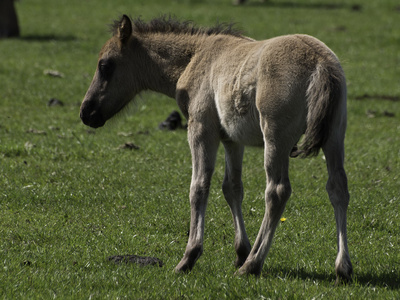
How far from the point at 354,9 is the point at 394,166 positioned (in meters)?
19.3

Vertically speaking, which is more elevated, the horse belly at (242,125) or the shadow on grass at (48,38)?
the horse belly at (242,125)

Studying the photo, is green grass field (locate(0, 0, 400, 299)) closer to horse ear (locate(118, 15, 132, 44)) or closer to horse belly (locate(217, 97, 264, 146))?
horse ear (locate(118, 15, 132, 44))

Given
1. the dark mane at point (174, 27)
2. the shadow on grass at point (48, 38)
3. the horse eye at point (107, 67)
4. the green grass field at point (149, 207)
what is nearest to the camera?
the green grass field at point (149, 207)

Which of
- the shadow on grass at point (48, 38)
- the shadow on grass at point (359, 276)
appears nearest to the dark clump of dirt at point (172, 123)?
the shadow on grass at point (359, 276)

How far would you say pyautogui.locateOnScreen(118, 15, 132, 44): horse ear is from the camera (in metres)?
7.28

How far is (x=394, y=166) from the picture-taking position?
1066 cm

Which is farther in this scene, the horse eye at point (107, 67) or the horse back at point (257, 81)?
the horse eye at point (107, 67)

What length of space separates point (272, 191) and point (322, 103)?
895 mm

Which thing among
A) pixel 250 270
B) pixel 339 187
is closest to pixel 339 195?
pixel 339 187

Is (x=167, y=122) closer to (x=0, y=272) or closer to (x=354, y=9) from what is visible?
(x=0, y=272)

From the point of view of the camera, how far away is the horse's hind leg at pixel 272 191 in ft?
19.2

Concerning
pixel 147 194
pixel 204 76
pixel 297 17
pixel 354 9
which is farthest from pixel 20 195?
pixel 354 9

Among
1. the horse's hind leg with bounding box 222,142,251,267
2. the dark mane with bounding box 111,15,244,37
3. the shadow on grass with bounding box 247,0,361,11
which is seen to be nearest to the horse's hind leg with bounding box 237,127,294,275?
the horse's hind leg with bounding box 222,142,251,267

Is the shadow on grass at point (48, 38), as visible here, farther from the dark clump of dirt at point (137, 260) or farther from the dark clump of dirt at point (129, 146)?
the dark clump of dirt at point (137, 260)
